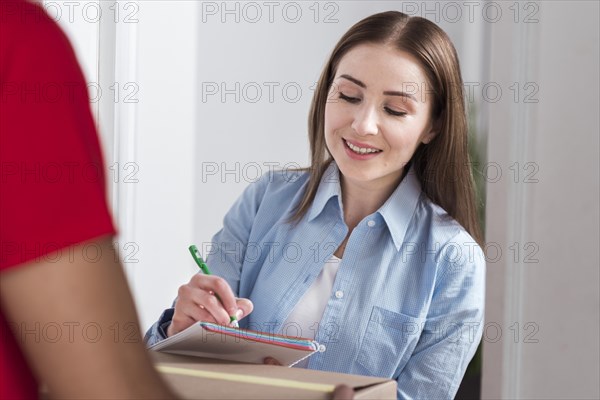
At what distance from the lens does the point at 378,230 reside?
5.05ft

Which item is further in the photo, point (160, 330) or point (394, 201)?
point (394, 201)

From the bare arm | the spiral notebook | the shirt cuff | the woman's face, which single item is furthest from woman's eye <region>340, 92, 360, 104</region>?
the bare arm

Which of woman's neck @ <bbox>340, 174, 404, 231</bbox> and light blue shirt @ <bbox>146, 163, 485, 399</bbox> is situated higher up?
woman's neck @ <bbox>340, 174, 404, 231</bbox>

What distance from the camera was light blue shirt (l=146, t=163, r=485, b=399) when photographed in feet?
4.73

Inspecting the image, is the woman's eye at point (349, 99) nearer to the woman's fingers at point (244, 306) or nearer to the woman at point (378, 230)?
the woman at point (378, 230)

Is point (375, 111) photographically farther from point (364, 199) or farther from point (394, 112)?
point (364, 199)

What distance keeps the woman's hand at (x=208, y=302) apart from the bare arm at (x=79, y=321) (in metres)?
0.82

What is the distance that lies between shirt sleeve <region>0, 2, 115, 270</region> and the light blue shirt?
1.02 metres

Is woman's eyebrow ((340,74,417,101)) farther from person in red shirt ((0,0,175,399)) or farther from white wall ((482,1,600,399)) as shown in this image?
person in red shirt ((0,0,175,399))

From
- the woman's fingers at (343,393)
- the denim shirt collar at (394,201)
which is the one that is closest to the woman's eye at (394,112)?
the denim shirt collar at (394,201)

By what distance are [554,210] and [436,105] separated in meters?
0.37

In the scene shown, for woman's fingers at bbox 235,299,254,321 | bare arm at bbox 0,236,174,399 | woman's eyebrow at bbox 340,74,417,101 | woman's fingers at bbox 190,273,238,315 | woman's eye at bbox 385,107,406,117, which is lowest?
woman's fingers at bbox 235,299,254,321

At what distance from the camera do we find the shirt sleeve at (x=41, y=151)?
375 millimetres

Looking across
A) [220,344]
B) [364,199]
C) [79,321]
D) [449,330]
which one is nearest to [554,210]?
[449,330]
